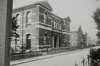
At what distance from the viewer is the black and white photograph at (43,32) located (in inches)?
35.9

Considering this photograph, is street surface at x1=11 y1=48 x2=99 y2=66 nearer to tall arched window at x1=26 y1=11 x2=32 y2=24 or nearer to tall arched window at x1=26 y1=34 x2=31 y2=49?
tall arched window at x1=26 y1=34 x2=31 y2=49

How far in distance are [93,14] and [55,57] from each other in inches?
46.7

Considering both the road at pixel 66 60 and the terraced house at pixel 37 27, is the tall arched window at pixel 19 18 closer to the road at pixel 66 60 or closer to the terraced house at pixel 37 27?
the terraced house at pixel 37 27

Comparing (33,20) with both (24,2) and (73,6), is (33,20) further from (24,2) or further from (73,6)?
(73,6)

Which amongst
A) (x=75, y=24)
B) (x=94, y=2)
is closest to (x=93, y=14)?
(x=94, y=2)

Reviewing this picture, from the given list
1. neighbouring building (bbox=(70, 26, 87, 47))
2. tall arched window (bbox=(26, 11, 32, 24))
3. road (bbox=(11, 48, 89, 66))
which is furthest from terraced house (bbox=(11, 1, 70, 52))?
neighbouring building (bbox=(70, 26, 87, 47))

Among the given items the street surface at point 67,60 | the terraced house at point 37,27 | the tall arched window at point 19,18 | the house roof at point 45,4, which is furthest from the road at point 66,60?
the house roof at point 45,4

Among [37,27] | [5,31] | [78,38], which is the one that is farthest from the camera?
[78,38]

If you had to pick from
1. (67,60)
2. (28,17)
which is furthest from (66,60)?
(28,17)

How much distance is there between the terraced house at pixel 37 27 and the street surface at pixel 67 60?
4.4 inches

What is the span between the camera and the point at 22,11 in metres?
0.98

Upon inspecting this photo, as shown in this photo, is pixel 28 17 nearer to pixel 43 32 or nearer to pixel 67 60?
pixel 43 32

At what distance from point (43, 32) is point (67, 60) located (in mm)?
517

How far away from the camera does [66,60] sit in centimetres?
139
